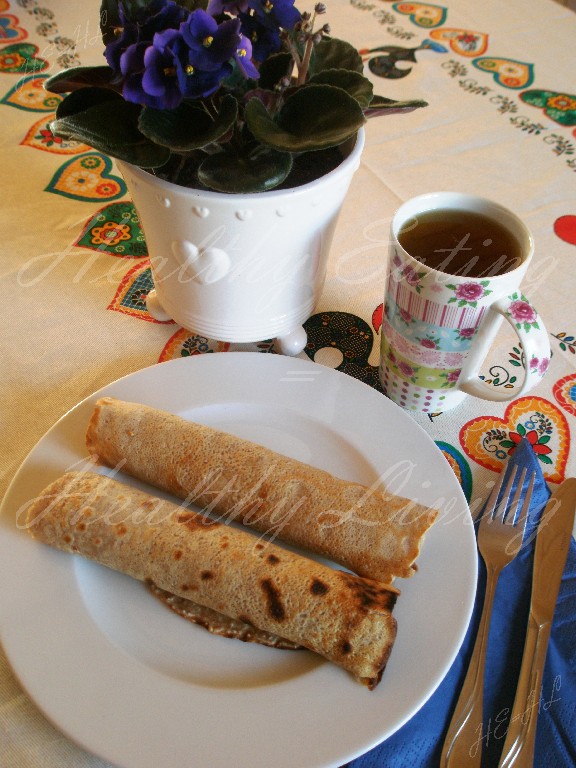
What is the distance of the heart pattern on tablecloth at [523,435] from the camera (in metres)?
0.66

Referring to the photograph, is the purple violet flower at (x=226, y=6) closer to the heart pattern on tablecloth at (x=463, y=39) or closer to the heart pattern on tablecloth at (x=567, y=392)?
the heart pattern on tablecloth at (x=567, y=392)

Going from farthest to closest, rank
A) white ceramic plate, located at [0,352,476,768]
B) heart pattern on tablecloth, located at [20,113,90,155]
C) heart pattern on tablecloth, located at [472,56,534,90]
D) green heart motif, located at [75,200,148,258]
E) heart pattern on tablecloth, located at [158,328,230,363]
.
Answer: heart pattern on tablecloth, located at [472,56,534,90], heart pattern on tablecloth, located at [20,113,90,155], green heart motif, located at [75,200,148,258], heart pattern on tablecloth, located at [158,328,230,363], white ceramic plate, located at [0,352,476,768]

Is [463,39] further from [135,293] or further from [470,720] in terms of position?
[470,720]

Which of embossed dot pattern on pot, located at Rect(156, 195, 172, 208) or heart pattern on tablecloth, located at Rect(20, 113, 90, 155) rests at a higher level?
embossed dot pattern on pot, located at Rect(156, 195, 172, 208)

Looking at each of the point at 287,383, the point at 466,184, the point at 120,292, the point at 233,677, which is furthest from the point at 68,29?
the point at 233,677

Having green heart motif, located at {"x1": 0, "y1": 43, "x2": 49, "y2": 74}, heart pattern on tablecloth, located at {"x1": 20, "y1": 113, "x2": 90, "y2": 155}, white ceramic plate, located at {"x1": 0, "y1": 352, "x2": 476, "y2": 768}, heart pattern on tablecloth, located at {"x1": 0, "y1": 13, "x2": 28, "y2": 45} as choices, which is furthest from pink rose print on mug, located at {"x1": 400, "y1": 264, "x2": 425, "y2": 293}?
heart pattern on tablecloth, located at {"x1": 0, "y1": 13, "x2": 28, "y2": 45}

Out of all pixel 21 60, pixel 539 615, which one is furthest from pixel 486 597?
pixel 21 60

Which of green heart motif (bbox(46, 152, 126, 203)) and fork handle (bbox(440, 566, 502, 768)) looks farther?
green heart motif (bbox(46, 152, 126, 203))

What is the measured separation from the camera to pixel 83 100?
1.94ft

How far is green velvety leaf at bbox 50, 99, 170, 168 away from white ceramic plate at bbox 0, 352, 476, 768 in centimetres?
24

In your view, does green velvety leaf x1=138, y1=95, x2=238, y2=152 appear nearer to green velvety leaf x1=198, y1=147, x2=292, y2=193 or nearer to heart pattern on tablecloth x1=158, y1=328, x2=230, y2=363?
green velvety leaf x1=198, y1=147, x2=292, y2=193

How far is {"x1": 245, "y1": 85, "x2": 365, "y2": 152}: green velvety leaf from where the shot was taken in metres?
0.51

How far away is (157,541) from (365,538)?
7.1 inches

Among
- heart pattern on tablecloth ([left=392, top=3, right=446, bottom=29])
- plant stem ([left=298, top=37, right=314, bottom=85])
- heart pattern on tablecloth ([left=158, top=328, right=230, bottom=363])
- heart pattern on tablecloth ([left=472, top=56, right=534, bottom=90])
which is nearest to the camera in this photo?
plant stem ([left=298, top=37, right=314, bottom=85])
